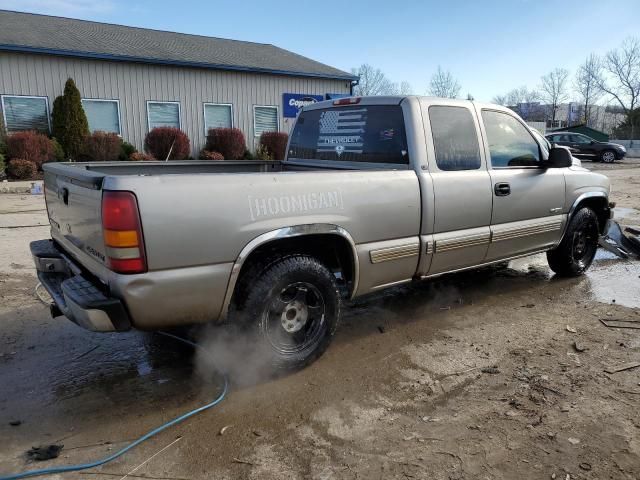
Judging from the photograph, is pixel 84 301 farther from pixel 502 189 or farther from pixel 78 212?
pixel 502 189

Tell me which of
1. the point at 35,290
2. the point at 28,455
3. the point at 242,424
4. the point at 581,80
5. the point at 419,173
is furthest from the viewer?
the point at 581,80

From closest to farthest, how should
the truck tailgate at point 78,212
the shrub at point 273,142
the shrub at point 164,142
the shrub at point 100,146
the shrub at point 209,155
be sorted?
1. the truck tailgate at point 78,212
2. the shrub at point 100,146
3. the shrub at point 164,142
4. the shrub at point 209,155
5. the shrub at point 273,142

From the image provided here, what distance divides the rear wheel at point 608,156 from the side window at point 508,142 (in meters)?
27.1

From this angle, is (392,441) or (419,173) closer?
(392,441)

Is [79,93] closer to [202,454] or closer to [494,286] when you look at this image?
[494,286]

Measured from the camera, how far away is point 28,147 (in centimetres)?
1505

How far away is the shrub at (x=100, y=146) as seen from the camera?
16297 millimetres

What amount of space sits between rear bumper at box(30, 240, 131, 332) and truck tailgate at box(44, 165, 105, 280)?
0.32 ft

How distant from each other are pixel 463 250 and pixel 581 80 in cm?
7153

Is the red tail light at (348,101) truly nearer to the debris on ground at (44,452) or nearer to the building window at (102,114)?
the debris on ground at (44,452)

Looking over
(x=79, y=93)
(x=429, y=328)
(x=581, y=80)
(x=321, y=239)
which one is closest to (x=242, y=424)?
(x=321, y=239)

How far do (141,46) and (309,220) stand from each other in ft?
59.5

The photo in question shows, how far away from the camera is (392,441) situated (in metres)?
2.82

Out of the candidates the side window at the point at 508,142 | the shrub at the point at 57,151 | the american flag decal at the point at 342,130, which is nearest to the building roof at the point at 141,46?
the shrub at the point at 57,151
